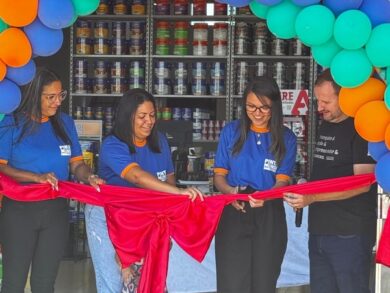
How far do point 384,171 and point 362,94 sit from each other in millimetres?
351

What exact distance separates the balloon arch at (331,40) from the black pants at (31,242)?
531 mm

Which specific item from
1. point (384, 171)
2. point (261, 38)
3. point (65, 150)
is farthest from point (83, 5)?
point (261, 38)

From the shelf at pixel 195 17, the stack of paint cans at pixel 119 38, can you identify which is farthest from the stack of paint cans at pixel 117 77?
the shelf at pixel 195 17

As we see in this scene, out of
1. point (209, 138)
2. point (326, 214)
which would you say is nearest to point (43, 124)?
point (326, 214)

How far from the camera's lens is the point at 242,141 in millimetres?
3213

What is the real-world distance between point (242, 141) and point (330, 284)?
2.70 feet

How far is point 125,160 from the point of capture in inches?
125

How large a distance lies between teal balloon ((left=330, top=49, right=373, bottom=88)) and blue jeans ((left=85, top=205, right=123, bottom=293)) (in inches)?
55.1

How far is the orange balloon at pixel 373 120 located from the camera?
279 centimetres

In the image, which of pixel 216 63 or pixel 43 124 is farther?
pixel 216 63

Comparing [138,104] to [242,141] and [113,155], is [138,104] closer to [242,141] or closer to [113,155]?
[113,155]

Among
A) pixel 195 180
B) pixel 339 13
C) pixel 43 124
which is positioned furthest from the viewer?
pixel 195 180

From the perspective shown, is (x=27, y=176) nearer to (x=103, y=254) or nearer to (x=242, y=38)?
(x=103, y=254)

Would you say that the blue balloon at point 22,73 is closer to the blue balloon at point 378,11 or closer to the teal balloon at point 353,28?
the teal balloon at point 353,28
